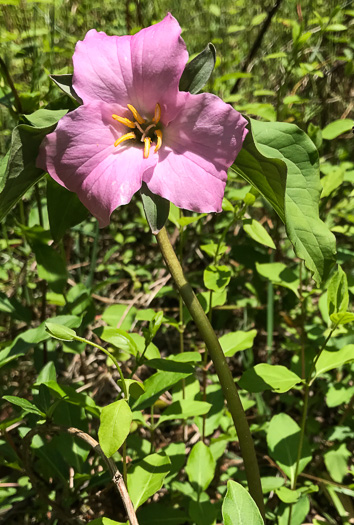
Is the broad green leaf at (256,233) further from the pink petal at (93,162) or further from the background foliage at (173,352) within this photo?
the pink petal at (93,162)

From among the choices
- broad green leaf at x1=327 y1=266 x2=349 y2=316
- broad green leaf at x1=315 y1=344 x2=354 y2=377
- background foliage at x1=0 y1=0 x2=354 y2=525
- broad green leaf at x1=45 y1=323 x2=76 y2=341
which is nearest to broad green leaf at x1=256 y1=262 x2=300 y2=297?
background foliage at x1=0 y1=0 x2=354 y2=525

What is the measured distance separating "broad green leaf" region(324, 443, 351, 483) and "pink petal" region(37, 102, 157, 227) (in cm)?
102

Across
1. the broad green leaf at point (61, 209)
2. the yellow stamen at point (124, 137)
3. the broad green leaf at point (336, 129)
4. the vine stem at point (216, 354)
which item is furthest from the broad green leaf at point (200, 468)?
the broad green leaf at point (336, 129)

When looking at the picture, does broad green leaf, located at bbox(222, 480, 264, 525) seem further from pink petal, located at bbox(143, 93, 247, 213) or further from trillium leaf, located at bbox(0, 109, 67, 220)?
trillium leaf, located at bbox(0, 109, 67, 220)

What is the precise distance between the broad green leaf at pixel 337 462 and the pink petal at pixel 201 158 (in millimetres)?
967

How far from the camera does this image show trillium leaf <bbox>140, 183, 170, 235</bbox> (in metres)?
0.76

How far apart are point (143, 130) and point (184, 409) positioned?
2.09 ft

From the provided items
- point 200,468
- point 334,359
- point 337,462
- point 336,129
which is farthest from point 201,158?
point 337,462

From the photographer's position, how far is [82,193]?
31.4 inches

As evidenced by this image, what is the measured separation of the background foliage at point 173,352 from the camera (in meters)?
0.98

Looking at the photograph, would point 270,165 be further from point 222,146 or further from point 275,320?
point 275,320

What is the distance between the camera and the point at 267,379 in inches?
40.4

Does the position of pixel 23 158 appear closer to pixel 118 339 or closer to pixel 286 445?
pixel 118 339

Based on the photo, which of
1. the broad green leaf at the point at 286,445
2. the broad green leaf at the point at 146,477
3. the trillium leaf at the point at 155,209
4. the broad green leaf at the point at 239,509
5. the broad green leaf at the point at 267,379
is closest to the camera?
the broad green leaf at the point at 239,509
